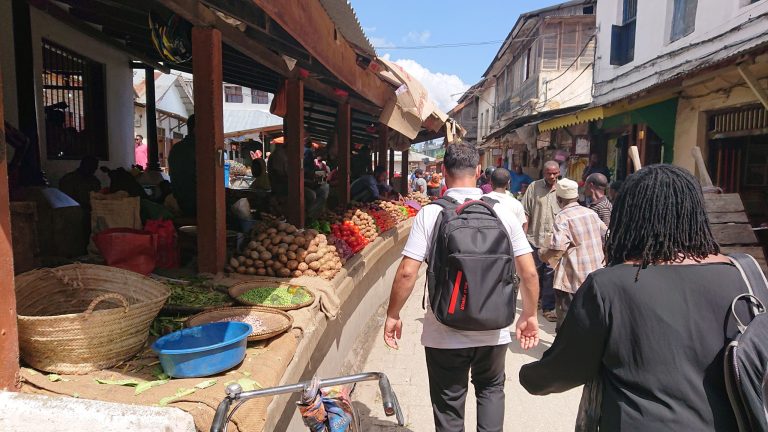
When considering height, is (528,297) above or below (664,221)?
below

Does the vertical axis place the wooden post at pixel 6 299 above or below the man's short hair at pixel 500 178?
below

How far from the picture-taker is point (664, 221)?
5.19 ft

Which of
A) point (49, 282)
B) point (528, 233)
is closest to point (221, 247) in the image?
point (49, 282)

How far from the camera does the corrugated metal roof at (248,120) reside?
744 inches

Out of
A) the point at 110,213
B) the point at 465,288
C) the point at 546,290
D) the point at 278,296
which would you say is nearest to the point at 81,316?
the point at 278,296

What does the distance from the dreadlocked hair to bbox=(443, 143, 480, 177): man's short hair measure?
1.39 meters

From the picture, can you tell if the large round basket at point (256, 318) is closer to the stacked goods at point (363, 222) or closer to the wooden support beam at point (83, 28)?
the stacked goods at point (363, 222)

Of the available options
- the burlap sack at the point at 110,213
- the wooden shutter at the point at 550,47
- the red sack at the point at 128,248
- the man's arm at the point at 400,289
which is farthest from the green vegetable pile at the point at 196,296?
the wooden shutter at the point at 550,47

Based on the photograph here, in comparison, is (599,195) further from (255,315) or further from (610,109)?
(610,109)

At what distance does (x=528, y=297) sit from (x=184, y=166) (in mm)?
3596

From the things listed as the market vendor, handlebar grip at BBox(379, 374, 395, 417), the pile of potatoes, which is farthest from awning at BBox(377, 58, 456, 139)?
handlebar grip at BBox(379, 374, 395, 417)

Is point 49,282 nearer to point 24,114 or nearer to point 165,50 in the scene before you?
point 165,50

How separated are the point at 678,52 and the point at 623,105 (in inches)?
78.5

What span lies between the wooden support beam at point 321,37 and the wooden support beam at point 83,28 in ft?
11.9
